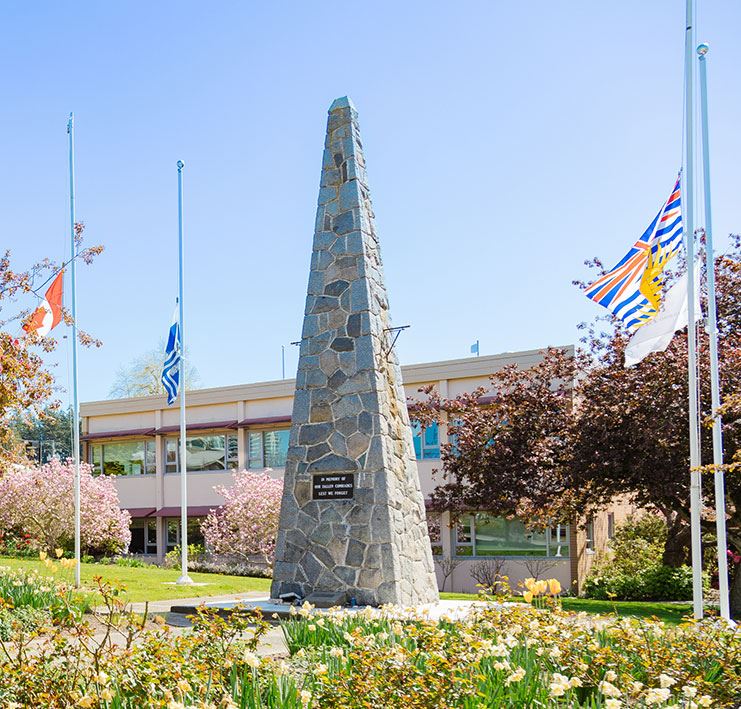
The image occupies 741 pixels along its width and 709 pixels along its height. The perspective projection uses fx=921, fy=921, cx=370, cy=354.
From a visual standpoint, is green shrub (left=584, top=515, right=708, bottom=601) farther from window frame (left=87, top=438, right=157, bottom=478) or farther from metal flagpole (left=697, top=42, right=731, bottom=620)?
window frame (left=87, top=438, right=157, bottom=478)

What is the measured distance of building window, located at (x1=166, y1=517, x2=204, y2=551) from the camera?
32000 millimetres

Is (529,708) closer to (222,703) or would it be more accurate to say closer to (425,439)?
(222,703)

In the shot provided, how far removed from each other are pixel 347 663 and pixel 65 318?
35.3ft

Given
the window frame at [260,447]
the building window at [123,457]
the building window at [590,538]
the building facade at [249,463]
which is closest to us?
the building facade at [249,463]

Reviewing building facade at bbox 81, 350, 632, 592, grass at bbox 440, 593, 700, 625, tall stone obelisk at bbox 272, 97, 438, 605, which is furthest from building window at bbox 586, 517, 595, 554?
tall stone obelisk at bbox 272, 97, 438, 605

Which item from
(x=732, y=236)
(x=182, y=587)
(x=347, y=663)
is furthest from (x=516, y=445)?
(x=347, y=663)

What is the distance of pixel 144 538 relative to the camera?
110 ft

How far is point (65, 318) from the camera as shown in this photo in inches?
603

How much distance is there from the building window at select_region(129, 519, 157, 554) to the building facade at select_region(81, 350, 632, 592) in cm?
4

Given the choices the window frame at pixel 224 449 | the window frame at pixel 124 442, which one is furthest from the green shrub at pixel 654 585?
the window frame at pixel 124 442

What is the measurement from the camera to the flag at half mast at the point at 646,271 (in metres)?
13.1

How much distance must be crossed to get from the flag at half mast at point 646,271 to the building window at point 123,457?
24.0 meters

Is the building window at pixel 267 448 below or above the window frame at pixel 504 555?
above

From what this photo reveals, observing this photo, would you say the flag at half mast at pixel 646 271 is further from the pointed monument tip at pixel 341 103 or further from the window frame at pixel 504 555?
the window frame at pixel 504 555
